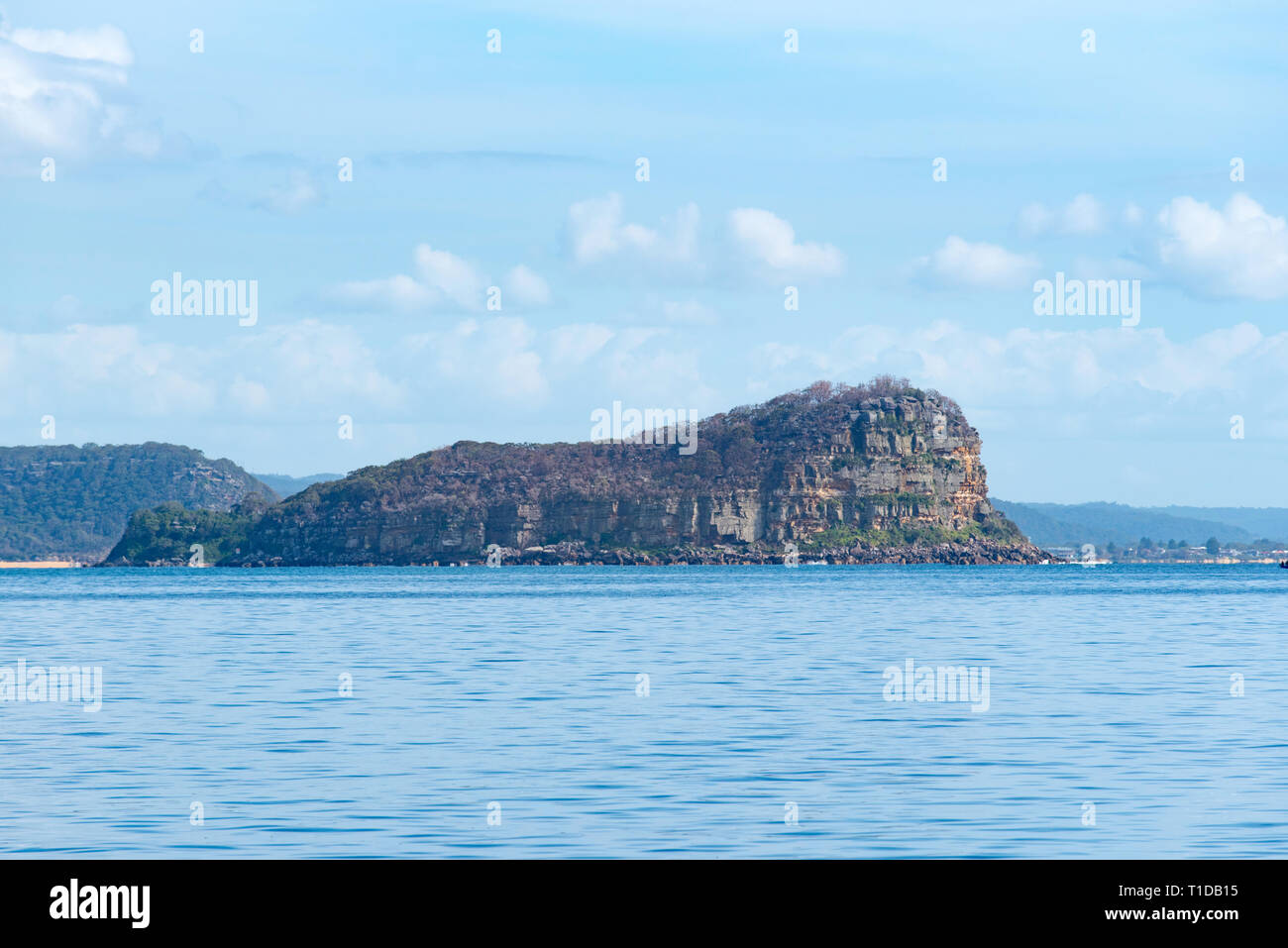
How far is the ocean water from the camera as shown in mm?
23516

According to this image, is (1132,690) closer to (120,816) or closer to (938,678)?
(938,678)

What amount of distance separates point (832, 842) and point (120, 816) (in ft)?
36.2

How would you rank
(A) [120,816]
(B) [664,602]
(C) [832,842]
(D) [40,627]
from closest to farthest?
(C) [832,842]
(A) [120,816]
(D) [40,627]
(B) [664,602]

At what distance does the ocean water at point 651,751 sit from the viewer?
77.2 feet

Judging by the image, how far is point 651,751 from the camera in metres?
32.4
